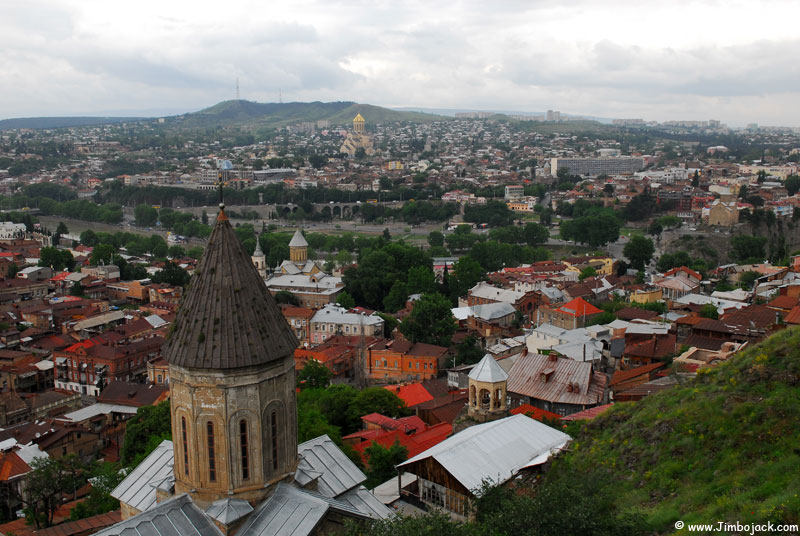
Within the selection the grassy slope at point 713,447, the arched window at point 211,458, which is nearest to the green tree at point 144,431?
the arched window at point 211,458

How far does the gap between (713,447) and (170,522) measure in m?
8.43

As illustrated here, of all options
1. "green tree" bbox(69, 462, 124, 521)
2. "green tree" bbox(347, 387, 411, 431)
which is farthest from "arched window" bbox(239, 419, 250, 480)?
"green tree" bbox(347, 387, 411, 431)

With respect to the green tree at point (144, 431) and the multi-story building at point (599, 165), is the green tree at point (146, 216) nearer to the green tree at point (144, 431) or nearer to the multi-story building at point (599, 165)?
the green tree at point (144, 431)

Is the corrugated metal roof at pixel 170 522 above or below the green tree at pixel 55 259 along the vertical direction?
above

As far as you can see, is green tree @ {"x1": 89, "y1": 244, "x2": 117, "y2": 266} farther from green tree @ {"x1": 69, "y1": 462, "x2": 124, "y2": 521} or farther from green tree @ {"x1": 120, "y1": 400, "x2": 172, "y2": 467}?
green tree @ {"x1": 69, "y1": 462, "x2": 124, "y2": 521}

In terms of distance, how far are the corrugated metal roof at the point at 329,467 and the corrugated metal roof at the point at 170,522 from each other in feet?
5.92

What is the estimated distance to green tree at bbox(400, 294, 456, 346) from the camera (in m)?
35.1

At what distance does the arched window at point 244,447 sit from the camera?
950 cm

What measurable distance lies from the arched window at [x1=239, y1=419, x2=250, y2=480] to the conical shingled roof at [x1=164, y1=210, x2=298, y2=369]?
34.8 inches

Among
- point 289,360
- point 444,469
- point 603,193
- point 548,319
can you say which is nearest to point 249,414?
point 289,360

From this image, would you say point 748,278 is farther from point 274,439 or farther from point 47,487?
point 274,439

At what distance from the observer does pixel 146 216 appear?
8788 centimetres

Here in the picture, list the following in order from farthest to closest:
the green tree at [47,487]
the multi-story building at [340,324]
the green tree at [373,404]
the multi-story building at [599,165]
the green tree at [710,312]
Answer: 1. the multi-story building at [599,165]
2. the multi-story building at [340,324]
3. the green tree at [710,312]
4. the green tree at [373,404]
5. the green tree at [47,487]

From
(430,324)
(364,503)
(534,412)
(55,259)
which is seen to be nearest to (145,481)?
(364,503)
